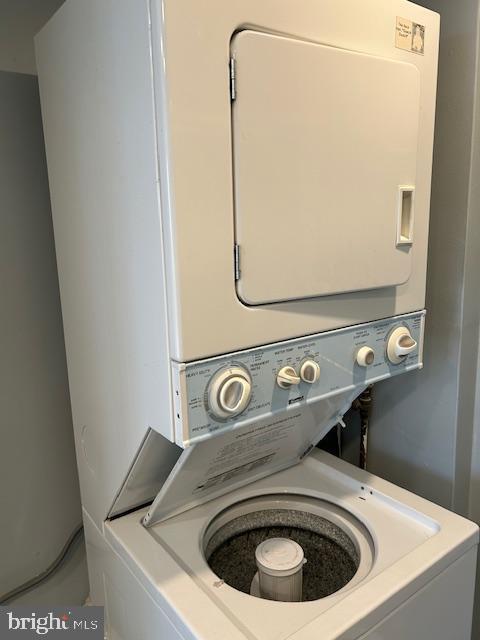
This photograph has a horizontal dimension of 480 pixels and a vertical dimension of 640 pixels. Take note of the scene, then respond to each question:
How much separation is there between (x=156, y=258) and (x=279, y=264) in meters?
0.30

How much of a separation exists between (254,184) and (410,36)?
73cm

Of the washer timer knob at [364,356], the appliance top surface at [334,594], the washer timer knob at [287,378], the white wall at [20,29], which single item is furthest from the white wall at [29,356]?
the washer timer knob at [364,356]

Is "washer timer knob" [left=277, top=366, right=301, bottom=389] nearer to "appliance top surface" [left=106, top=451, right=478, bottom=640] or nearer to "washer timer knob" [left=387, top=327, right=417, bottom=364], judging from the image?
"washer timer knob" [left=387, top=327, right=417, bottom=364]

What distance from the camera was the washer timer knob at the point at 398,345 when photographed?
1.59m

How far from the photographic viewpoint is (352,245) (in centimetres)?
138

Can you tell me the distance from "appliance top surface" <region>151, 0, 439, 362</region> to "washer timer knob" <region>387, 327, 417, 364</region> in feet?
0.46

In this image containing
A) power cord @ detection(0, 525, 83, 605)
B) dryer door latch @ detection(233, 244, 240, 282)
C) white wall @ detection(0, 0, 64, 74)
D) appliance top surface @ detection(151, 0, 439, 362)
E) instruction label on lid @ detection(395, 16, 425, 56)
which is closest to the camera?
appliance top surface @ detection(151, 0, 439, 362)

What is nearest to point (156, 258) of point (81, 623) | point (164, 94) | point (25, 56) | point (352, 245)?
point (164, 94)

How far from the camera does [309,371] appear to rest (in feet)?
4.51

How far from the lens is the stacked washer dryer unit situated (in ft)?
3.67

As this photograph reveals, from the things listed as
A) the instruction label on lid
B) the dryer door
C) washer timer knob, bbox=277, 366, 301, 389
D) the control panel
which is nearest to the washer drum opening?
the control panel

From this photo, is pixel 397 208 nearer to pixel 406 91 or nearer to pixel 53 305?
pixel 406 91

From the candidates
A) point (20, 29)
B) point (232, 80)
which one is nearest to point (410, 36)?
point (232, 80)

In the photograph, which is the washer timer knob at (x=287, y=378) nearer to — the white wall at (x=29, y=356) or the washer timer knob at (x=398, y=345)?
the washer timer knob at (x=398, y=345)
